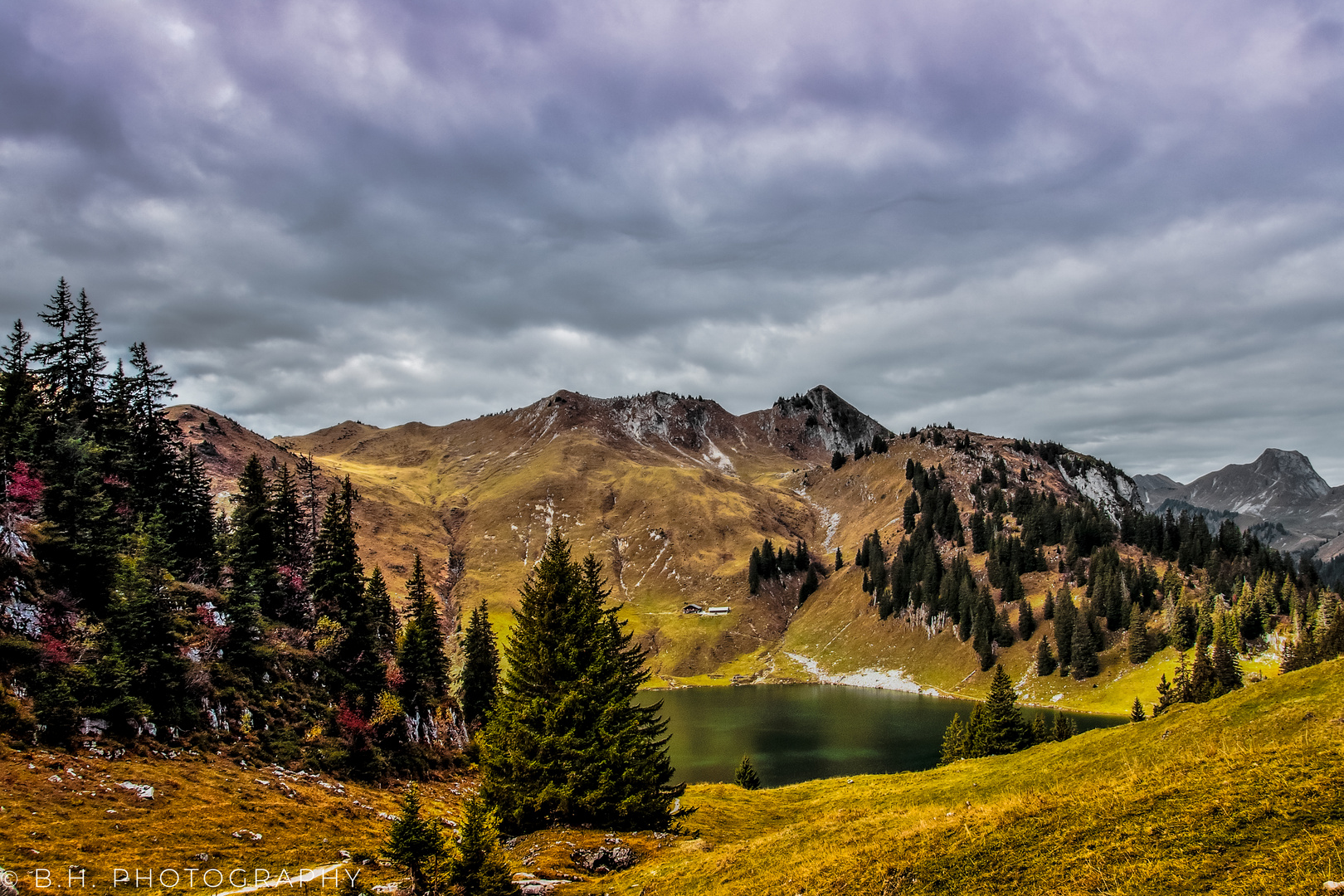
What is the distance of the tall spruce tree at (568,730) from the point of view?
32469mm

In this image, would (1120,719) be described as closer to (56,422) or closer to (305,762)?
(305,762)

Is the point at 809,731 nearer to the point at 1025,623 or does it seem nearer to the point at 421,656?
the point at 1025,623

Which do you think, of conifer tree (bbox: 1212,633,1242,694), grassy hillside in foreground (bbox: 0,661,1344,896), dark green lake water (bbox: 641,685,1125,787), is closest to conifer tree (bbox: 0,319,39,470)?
grassy hillside in foreground (bbox: 0,661,1344,896)

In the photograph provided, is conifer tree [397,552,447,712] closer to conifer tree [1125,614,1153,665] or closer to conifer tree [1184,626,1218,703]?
conifer tree [1184,626,1218,703]

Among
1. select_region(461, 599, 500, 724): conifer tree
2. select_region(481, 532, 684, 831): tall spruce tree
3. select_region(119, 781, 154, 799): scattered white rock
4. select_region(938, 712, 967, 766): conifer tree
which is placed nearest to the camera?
select_region(119, 781, 154, 799): scattered white rock

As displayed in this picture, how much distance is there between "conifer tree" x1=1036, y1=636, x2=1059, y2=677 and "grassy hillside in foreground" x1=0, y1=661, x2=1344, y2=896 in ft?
479

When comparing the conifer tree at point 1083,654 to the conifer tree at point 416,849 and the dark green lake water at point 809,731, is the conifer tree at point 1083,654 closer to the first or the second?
the dark green lake water at point 809,731

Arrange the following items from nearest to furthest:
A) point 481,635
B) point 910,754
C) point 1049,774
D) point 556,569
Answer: point 556,569 < point 1049,774 < point 481,635 < point 910,754

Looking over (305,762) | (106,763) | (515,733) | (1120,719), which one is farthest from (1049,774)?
(1120,719)

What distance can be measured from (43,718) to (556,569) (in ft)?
83.5

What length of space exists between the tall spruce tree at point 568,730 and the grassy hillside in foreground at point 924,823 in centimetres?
206

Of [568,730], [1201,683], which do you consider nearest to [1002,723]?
[1201,683]

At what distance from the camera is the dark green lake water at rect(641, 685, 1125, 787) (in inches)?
4313

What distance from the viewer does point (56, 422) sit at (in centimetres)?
5394
